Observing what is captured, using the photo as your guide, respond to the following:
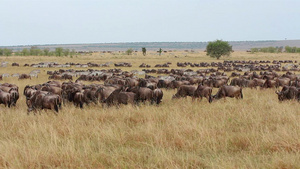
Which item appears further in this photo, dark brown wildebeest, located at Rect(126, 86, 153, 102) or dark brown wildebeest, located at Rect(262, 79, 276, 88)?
dark brown wildebeest, located at Rect(262, 79, 276, 88)

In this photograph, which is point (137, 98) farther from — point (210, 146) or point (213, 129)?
point (210, 146)

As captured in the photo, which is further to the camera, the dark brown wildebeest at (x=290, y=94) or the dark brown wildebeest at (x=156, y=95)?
the dark brown wildebeest at (x=156, y=95)

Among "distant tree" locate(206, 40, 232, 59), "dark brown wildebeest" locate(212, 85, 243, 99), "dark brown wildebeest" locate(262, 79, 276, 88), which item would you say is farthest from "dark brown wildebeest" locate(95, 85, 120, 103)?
"distant tree" locate(206, 40, 232, 59)

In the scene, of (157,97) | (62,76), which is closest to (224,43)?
(62,76)

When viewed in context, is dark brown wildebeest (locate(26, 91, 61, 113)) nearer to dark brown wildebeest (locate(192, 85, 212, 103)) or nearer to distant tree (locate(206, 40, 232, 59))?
dark brown wildebeest (locate(192, 85, 212, 103))

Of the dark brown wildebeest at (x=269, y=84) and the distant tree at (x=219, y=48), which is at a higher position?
the distant tree at (x=219, y=48)

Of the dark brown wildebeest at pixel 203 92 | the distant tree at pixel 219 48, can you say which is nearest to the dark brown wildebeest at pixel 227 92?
the dark brown wildebeest at pixel 203 92

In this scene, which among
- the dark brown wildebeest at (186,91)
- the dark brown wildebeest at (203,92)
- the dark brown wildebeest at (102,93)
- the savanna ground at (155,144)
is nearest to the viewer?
the savanna ground at (155,144)

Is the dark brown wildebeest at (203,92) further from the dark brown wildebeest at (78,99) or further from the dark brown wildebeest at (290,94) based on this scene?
the dark brown wildebeest at (78,99)

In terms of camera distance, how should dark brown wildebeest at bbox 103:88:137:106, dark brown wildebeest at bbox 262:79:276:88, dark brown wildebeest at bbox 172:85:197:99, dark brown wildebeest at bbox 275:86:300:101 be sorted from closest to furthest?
dark brown wildebeest at bbox 103:88:137:106, dark brown wildebeest at bbox 275:86:300:101, dark brown wildebeest at bbox 172:85:197:99, dark brown wildebeest at bbox 262:79:276:88

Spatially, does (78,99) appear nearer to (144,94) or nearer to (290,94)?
(144,94)

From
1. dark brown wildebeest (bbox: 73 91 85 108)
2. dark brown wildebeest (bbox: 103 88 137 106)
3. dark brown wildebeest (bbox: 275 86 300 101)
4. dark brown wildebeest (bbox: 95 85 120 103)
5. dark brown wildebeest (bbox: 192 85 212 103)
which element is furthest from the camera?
dark brown wildebeest (bbox: 192 85 212 103)

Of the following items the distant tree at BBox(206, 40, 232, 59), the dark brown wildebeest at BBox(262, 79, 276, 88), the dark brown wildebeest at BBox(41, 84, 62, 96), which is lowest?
the dark brown wildebeest at BBox(262, 79, 276, 88)

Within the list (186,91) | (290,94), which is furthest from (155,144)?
(290,94)
